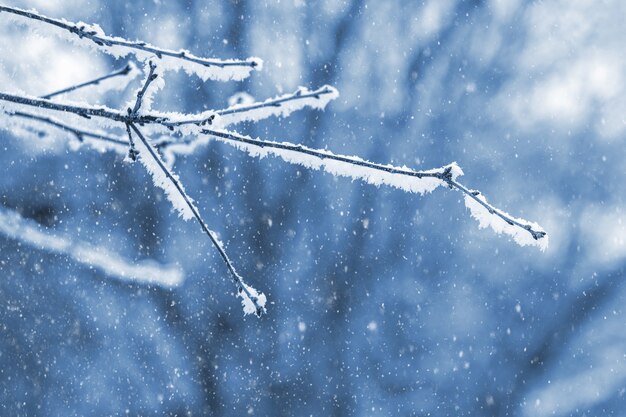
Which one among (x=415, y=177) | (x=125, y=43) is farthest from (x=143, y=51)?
(x=415, y=177)

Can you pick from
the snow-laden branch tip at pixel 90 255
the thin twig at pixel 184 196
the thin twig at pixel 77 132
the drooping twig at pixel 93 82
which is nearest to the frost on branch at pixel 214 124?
the thin twig at pixel 184 196

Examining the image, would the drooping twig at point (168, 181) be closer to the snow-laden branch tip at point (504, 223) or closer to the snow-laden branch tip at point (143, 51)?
the snow-laden branch tip at point (143, 51)

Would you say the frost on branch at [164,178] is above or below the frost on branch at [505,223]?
above

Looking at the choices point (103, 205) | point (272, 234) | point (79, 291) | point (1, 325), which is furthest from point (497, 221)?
point (1, 325)

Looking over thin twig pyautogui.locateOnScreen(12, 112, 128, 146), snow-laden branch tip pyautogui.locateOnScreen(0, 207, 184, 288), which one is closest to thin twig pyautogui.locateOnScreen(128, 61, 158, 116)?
thin twig pyautogui.locateOnScreen(12, 112, 128, 146)

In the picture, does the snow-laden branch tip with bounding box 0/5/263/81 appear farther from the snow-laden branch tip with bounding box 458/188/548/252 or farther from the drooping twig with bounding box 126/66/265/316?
the snow-laden branch tip with bounding box 458/188/548/252

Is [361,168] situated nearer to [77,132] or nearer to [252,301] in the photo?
[252,301]
